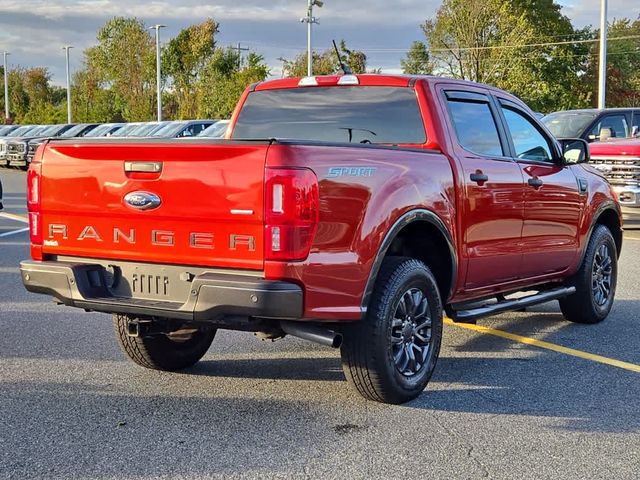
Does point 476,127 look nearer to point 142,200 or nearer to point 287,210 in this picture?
point 287,210

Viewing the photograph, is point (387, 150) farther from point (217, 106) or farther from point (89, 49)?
point (89, 49)

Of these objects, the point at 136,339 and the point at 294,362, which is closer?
the point at 136,339

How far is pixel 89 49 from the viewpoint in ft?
226

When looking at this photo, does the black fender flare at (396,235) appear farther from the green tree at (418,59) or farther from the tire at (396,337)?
the green tree at (418,59)

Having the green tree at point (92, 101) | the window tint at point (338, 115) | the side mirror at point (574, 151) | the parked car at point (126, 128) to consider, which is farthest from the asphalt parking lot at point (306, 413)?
the green tree at point (92, 101)

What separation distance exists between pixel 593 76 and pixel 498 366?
5750cm

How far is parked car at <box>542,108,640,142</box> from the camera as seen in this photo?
16.3 meters

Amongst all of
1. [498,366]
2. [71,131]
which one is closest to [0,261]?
[498,366]

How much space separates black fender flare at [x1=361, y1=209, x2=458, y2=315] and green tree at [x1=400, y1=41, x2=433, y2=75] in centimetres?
5455

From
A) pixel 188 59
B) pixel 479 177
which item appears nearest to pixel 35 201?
pixel 479 177

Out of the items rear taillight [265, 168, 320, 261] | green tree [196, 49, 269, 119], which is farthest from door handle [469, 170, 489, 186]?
green tree [196, 49, 269, 119]

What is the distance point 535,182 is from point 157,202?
315 centimetres

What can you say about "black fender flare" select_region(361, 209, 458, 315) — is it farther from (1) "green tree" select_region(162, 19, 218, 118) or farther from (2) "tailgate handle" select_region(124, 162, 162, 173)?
(1) "green tree" select_region(162, 19, 218, 118)

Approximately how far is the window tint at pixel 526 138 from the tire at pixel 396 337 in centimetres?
184
